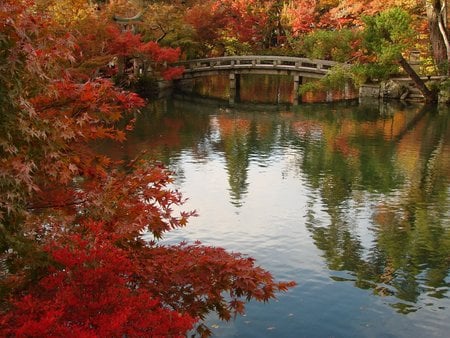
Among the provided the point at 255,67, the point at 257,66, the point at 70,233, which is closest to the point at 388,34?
the point at 257,66

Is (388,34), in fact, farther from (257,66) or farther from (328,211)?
(328,211)

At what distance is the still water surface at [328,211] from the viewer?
8.30m

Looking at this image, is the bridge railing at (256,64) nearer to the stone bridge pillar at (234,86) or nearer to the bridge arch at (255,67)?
the bridge arch at (255,67)

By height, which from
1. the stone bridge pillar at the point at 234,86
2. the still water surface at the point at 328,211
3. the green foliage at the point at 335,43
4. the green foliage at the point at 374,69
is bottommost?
the still water surface at the point at 328,211

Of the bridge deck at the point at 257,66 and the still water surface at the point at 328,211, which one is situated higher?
the bridge deck at the point at 257,66

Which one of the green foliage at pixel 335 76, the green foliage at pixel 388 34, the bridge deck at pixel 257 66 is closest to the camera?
the green foliage at pixel 388 34

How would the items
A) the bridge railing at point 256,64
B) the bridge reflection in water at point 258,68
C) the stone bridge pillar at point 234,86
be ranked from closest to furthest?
1. the bridge railing at point 256,64
2. the bridge reflection in water at point 258,68
3. the stone bridge pillar at point 234,86

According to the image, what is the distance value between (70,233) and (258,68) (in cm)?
3107

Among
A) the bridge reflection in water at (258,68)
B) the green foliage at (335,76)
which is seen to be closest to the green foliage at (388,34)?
the green foliage at (335,76)

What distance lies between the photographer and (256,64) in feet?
118

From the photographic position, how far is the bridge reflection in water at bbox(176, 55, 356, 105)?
3388cm

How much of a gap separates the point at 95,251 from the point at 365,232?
26.0 feet

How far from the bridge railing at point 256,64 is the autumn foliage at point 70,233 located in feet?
90.3

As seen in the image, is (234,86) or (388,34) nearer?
(388,34)
